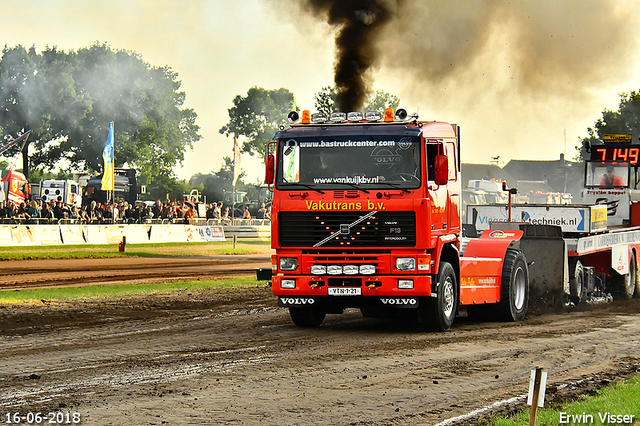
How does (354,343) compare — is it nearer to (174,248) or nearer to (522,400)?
(522,400)

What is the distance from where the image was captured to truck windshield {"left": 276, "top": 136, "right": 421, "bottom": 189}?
11.6 metres

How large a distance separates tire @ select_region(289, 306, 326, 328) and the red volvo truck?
76 centimetres

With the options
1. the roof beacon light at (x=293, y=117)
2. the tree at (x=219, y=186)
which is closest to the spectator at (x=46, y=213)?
the roof beacon light at (x=293, y=117)

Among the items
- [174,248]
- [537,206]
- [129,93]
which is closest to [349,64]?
[537,206]

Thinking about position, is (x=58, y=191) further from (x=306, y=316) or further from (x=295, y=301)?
(x=295, y=301)

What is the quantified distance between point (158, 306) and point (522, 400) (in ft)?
32.5

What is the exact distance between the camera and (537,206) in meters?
17.0

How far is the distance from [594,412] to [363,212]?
5.19m

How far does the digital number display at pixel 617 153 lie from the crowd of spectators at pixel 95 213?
2362cm

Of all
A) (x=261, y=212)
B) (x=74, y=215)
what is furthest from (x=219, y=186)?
(x=74, y=215)

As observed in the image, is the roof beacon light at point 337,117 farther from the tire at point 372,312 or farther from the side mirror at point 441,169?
the tire at point 372,312

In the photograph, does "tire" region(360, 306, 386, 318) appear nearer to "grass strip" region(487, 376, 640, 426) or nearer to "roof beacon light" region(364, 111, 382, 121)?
"roof beacon light" region(364, 111, 382, 121)

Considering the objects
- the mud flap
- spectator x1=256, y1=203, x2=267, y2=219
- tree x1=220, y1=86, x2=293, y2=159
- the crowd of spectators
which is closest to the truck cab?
Answer: the mud flap

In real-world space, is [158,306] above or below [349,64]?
below
